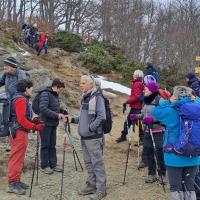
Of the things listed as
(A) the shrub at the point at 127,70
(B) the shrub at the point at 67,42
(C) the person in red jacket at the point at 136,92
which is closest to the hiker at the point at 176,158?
(C) the person in red jacket at the point at 136,92

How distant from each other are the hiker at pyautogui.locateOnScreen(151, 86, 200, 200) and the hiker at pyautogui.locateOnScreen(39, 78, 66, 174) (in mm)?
2573

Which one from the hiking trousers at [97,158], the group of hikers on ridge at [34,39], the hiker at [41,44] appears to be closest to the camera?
the hiking trousers at [97,158]

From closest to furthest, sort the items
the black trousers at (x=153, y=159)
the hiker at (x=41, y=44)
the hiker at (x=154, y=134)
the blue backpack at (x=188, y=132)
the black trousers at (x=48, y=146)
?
1. the blue backpack at (x=188, y=132)
2. the hiker at (x=154, y=134)
3. the black trousers at (x=153, y=159)
4. the black trousers at (x=48, y=146)
5. the hiker at (x=41, y=44)

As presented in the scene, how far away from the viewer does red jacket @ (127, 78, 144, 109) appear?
9625 mm

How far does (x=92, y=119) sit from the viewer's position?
6836 millimetres

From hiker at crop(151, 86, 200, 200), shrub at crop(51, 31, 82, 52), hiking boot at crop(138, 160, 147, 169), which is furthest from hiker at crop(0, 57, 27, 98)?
shrub at crop(51, 31, 82, 52)

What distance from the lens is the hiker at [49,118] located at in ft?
26.0

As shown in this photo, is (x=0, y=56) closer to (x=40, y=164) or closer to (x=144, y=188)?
(x=40, y=164)

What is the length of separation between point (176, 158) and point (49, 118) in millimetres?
3176

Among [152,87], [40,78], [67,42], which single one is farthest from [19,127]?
[67,42]

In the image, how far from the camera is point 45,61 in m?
21.9

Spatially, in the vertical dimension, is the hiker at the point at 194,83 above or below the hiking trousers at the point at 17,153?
above

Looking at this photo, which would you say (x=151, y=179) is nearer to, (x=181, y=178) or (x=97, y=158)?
(x=97, y=158)

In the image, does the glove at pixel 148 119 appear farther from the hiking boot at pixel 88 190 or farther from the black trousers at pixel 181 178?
the black trousers at pixel 181 178
